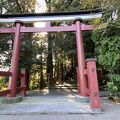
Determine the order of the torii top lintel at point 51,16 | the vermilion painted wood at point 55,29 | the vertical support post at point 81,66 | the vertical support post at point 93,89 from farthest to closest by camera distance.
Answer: the torii top lintel at point 51,16, the vermilion painted wood at point 55,29, the vertical support post at point 81,66, the vertical support post at point 93,89

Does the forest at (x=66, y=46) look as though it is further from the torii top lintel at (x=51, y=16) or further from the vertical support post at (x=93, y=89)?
the vertical support post at (x=93, y=89)

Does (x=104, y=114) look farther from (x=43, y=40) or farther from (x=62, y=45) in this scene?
(x=43, y=40)

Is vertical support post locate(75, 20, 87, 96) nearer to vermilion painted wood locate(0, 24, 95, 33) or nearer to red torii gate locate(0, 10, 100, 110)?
red torii gate locate(0, 10, 100, 110)

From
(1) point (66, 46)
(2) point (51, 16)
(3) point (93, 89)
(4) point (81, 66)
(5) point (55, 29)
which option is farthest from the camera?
(1) point (66, 46)

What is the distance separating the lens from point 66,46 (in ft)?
40.3

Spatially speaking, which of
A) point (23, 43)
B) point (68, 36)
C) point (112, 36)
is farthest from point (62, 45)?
point (112, 36)

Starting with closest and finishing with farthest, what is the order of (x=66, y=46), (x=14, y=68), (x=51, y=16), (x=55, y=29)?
(x=14, y=68), (x=55, y=29), (x=51, y=16), (x=66, y=46)

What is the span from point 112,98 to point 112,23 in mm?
2729

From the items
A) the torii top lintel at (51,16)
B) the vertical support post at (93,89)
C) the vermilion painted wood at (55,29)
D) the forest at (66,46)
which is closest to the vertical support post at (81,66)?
the vermilion painted wood at (55,29)

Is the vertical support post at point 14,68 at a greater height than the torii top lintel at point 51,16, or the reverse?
the torii top lintel at point 51,16

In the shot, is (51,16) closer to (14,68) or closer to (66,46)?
(14,68)

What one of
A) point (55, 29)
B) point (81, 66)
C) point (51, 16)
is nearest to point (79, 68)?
point (81, 66)

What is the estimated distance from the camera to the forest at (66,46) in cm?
731

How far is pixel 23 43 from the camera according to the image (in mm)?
11844
